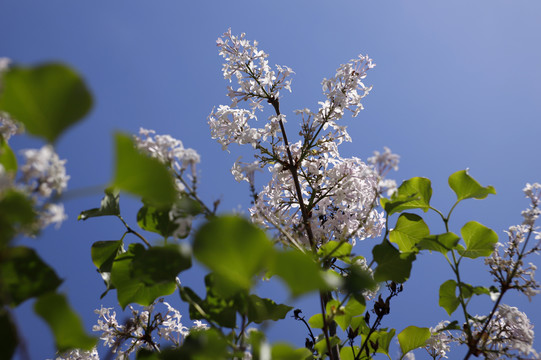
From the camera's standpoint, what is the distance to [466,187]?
0.74 metres

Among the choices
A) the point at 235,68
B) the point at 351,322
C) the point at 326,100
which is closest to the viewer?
the point at 351,322

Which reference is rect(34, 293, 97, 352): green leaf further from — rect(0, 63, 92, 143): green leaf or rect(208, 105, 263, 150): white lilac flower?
rect(208, 105, 263, 150): white lilac flower

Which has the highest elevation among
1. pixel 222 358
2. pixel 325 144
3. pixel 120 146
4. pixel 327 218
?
pixel 325 144

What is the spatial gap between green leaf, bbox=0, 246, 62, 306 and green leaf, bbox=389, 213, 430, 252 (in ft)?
1.90

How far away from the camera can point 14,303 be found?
15.1 inches

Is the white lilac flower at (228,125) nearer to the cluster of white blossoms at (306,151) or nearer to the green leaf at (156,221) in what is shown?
the cluster of white blossoms at (306,151)

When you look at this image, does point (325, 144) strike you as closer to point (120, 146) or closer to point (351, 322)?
point (351, 322)

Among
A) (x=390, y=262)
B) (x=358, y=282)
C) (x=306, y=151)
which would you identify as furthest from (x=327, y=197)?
(x=358, y=282)

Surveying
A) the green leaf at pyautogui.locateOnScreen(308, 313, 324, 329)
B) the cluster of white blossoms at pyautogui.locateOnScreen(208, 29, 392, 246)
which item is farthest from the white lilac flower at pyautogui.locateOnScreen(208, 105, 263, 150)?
the green leaf at pyautogui.locateOnScreen(308, 313, 324, 329)

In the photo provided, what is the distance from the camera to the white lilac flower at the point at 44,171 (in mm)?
344

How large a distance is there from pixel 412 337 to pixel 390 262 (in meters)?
0.37

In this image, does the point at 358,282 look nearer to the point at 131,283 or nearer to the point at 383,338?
the point at 131,283

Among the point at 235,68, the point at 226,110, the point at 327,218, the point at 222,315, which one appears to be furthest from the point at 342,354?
the point at 235,68

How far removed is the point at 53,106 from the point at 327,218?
37.2 inches
